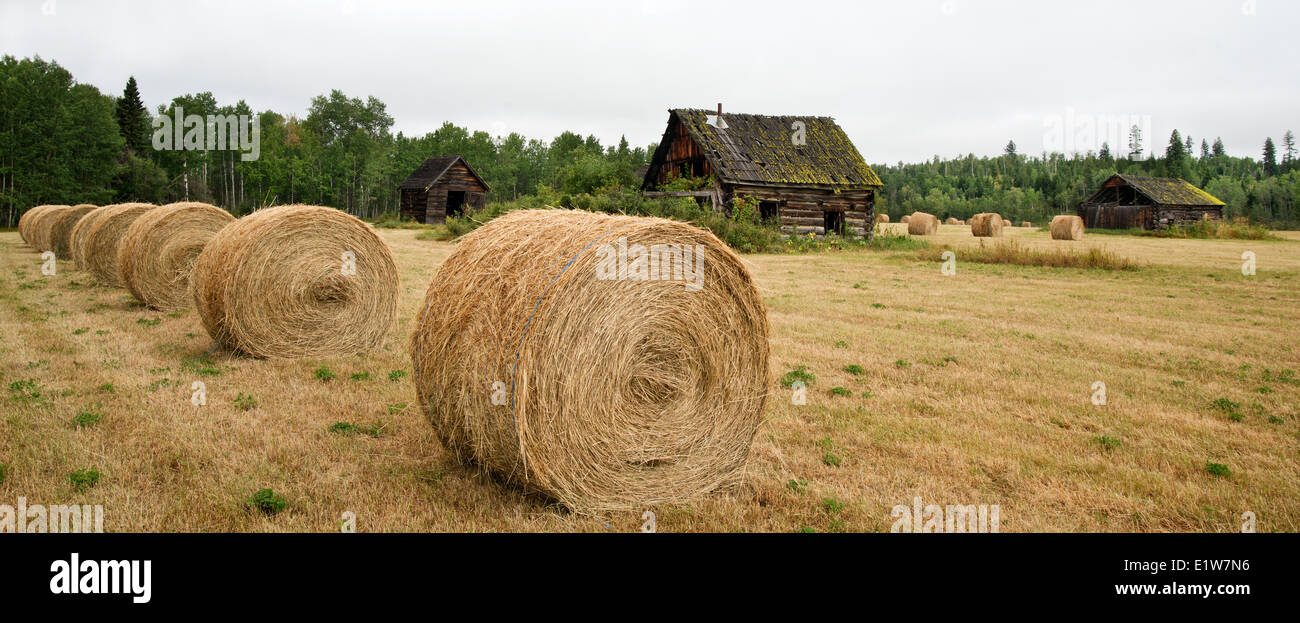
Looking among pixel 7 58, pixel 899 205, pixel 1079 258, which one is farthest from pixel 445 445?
pixel 899 205

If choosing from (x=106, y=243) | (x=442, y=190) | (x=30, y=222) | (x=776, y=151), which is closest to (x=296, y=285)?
(x=106, y=243)

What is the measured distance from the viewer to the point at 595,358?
5.09m

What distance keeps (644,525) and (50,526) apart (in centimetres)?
367

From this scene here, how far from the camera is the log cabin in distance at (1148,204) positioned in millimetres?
49219

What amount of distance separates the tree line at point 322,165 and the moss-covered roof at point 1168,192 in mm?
16214

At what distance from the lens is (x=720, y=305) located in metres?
5.67

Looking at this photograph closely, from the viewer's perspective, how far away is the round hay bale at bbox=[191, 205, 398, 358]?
31.4 ft

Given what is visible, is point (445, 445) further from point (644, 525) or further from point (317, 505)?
point (644, 525)

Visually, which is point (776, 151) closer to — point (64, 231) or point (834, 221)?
point (834, 221)

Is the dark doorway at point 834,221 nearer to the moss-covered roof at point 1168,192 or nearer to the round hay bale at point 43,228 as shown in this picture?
the round hay bale at point 43,228

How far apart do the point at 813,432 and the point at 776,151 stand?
27233 mm

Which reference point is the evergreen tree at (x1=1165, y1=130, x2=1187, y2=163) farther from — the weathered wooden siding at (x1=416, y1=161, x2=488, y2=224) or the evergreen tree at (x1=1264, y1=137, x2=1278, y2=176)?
the weathered wooden siding at (x1=416, y1=161, x2=488, y2=224)

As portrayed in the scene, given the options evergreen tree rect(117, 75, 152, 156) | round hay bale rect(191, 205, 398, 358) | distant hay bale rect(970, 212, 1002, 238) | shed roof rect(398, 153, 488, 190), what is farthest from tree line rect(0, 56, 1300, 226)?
round hay bale rect(191, 205, 398, 358)

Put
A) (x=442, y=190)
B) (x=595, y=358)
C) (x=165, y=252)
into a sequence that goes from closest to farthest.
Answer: (x=595, y=358) < (x=165, y=252) < (x=442, y=190)
